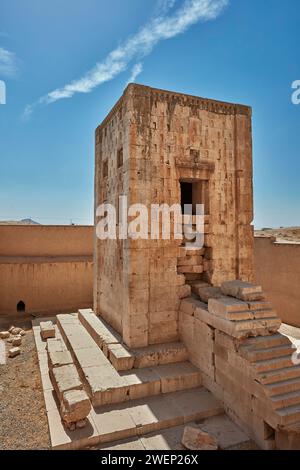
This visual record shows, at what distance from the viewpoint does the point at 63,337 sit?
8.61 meters

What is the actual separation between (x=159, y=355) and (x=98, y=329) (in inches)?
88.2

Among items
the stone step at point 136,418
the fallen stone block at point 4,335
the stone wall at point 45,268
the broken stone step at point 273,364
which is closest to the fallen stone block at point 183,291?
the stone step at point 136,418

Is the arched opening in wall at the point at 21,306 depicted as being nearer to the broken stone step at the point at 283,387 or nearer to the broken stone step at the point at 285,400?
the broken stone step at the point at 283,387

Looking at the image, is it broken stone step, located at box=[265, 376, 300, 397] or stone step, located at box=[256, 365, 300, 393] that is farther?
stone step, located at box=[256, 365, 300, 393]

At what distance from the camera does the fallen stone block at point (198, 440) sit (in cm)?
436

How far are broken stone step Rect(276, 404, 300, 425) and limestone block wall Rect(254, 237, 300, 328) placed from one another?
8.23m

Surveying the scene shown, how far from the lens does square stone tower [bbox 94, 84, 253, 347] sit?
6.78 metres

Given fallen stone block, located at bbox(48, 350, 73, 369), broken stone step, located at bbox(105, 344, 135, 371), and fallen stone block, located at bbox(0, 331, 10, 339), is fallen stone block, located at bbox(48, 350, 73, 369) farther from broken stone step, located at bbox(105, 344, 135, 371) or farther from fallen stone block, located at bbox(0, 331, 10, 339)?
fallen stone block, located at bbox(0, 331, 10, 339)

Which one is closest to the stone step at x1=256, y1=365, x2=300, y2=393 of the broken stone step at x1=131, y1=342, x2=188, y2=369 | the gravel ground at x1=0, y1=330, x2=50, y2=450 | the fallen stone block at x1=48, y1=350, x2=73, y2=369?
the broken stone step at x1=131, y1=342, x2=188, y2=369

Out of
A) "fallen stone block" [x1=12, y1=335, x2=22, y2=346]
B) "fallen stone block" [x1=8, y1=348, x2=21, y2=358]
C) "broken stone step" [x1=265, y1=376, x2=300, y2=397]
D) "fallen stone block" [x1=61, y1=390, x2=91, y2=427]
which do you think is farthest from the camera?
"fallen stone block" [x1=12, y1=335, x2=22, y2=346]

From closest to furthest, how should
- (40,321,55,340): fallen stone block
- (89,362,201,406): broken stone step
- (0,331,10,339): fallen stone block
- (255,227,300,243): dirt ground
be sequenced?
(89,362,201,406): broken stone step → (40,321,55,340): fallen stone block → (0,331,10,339): fallen stone block → (255,227,300,243): dirt ground

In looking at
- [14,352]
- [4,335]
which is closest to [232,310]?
[14,352]

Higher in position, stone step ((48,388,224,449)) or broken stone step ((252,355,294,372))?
broken stone step ((252,355,294,372))

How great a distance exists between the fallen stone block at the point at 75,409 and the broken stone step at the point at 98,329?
6.50ft
